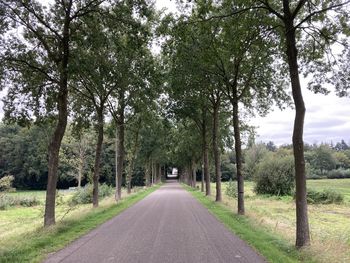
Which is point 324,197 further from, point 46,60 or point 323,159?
point 323,159

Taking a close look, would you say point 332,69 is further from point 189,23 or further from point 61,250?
point 61,250

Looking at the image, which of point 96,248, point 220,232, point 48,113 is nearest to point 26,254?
point 96,248

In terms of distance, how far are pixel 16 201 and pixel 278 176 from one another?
2965 centimetres

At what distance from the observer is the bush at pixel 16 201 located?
4308 centimetres

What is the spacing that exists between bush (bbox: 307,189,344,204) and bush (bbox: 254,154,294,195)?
19.4ft

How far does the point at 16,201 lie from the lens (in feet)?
150

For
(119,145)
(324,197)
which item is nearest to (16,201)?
(119,145)

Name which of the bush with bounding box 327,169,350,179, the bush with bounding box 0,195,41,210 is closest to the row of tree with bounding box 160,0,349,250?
the bush with bounding box 0,195,41,210

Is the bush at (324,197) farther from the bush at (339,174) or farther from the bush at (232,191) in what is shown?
the bush at (339,174)

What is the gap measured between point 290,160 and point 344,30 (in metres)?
30.6

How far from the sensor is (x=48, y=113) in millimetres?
19078

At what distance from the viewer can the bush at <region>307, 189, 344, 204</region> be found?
34.8 meters

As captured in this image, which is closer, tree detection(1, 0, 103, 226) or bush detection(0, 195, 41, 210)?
tree detection(1, 0, 103, 226)

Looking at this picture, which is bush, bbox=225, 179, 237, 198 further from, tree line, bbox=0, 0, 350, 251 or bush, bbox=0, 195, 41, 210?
bush, bbox=0, 195, 41, 210
